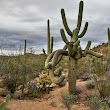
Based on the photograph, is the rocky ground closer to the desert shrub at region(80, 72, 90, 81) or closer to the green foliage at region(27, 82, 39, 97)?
the green foliage at region(27, 82, 39, 97)

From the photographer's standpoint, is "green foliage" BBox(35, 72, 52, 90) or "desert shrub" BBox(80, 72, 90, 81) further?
"desert shrub" BBox(80, 72, 90, 81)

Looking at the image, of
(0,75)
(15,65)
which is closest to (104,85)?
(15,65)

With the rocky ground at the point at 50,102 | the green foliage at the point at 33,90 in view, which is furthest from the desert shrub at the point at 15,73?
the rocky ground at the point at 50,102

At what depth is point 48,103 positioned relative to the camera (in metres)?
7.96

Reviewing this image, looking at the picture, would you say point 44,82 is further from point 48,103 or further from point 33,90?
point 48,103

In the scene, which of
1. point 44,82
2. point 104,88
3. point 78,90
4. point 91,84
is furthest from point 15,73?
point 104,88

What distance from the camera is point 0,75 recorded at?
11.5 m

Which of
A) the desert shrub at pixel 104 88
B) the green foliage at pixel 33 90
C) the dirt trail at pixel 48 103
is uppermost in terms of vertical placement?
the desert shrub at pixel 104 88

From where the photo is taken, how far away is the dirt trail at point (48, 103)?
293 inches

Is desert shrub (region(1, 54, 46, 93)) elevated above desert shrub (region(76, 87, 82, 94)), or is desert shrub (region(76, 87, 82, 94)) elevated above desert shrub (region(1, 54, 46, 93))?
desert shrub (region(1, 54, 46, 93))


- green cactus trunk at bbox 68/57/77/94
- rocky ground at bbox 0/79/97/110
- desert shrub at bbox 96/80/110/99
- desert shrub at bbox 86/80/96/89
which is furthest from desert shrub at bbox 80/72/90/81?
desert shrub at bbox 96/80/110/99

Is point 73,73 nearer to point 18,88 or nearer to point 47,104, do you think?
point 47,104

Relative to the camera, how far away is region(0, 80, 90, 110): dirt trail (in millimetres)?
7451

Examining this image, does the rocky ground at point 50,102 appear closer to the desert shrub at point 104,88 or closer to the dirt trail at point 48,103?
the dirt trail at point 48,103
